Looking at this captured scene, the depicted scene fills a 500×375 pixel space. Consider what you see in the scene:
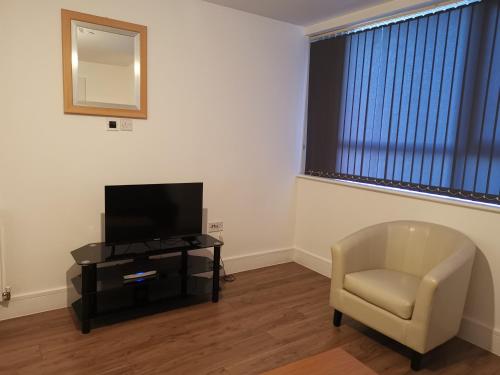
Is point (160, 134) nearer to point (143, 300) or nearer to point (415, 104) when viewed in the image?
point (143, 300)

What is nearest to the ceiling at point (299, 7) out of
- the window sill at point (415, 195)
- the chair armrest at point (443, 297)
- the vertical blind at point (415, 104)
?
the vertical blind at point (415, 104)

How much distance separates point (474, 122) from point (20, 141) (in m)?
3.19

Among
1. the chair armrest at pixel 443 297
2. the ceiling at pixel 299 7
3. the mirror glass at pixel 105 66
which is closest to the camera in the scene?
the chair armrest at pixel 443 297

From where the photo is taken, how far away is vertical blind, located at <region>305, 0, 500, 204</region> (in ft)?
8.36

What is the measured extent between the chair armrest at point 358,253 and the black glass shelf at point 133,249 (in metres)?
0.96

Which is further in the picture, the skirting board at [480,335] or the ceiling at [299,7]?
the ceiling at [299,7]

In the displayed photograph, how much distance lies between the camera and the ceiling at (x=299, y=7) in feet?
10.3

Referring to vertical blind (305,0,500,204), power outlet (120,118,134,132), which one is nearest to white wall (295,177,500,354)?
vertical blind (305,0,500,204)

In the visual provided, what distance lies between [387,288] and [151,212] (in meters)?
1.78

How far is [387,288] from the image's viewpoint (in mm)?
2377

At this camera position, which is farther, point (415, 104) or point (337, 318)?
point (415, 104)

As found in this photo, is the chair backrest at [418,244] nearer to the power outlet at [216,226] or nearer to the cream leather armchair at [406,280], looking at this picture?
the cream leather armchair at [406,280]

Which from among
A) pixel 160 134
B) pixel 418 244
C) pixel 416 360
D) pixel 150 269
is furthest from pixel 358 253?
pixel 160 134

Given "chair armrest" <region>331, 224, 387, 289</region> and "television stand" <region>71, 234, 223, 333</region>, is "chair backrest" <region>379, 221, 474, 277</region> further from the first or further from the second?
"television stand" <region>71, 234, 223, 333</region>
